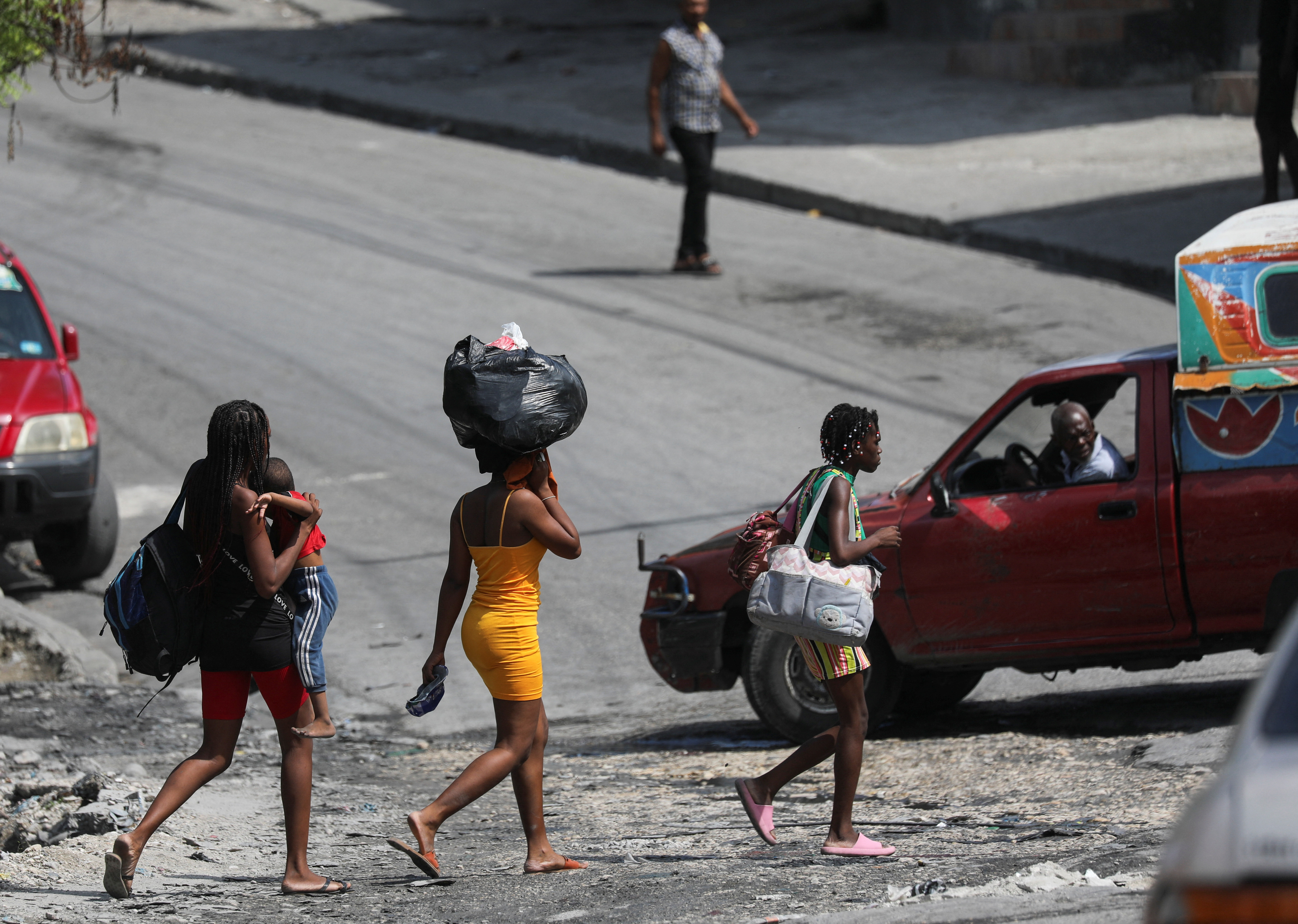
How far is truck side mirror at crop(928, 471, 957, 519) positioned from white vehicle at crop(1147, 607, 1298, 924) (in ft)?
15.0

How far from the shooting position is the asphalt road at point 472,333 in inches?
402

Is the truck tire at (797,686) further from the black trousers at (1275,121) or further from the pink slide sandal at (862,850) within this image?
the black trousers at (1275,121)

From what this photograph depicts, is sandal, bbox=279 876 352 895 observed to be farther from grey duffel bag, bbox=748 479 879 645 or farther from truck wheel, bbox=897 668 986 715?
truck wheel, bbox=897 668 986 715

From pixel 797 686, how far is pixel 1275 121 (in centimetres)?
826

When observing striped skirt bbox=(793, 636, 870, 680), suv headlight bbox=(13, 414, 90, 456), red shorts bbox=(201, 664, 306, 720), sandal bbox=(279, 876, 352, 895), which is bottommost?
suv headlight bbox=(13, 414, 90, 456)

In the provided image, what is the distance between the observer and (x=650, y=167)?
20.2 m

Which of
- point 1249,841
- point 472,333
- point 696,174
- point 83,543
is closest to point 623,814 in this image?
point 1249,841

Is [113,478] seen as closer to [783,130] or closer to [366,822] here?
[366,822]

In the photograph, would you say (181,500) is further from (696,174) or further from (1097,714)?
(696,174)

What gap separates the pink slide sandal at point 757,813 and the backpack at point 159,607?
1.85m

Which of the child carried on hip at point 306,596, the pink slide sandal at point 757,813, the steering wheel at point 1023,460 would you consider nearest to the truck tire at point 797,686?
the steering wheel at point 1023,460

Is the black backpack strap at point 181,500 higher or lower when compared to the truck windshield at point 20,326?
higher

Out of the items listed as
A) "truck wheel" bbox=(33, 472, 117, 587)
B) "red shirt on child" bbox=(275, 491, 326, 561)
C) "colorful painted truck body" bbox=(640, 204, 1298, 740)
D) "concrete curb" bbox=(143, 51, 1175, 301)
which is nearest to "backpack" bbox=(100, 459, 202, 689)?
"red shirt on child" bbox=(275, 491, 326, 561)

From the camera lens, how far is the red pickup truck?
673 centimetres
